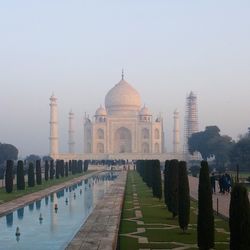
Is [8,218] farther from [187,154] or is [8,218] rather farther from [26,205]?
[187,154]

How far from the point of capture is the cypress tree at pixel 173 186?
36.2ft

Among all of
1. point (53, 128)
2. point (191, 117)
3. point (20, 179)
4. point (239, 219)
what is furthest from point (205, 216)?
point (191, 117)

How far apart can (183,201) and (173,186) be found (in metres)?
2.10

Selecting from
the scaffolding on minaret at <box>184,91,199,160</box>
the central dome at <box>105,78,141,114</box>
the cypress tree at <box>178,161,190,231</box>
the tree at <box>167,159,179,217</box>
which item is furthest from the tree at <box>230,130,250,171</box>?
the scaffolding on minaret at <box>184,91,199,160</box>

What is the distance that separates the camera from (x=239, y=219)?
5965mm

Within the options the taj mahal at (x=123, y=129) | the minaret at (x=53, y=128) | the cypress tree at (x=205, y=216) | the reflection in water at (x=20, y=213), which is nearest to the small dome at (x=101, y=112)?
the taj mahal at (x=123, y=129)

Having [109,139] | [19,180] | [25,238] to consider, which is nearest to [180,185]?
[25,238]

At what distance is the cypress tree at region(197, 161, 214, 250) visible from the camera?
741 cm

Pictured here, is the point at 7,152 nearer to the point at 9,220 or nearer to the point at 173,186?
the point at 9,220

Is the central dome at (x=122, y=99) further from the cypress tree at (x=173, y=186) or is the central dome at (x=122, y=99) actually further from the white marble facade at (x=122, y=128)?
the cypress tree at (x=173, y=186)

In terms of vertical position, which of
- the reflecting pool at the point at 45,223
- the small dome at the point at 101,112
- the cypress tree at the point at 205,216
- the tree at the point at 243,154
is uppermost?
the small dome at the point at 101,112

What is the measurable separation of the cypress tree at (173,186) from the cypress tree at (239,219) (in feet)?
15.9

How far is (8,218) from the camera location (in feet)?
39.8

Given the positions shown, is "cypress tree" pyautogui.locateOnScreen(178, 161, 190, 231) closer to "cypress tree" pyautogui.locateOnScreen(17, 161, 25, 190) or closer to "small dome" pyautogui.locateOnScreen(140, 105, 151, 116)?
"cypress tree" pyautogui.locateOnScreen(17, 161, 25, 190)
